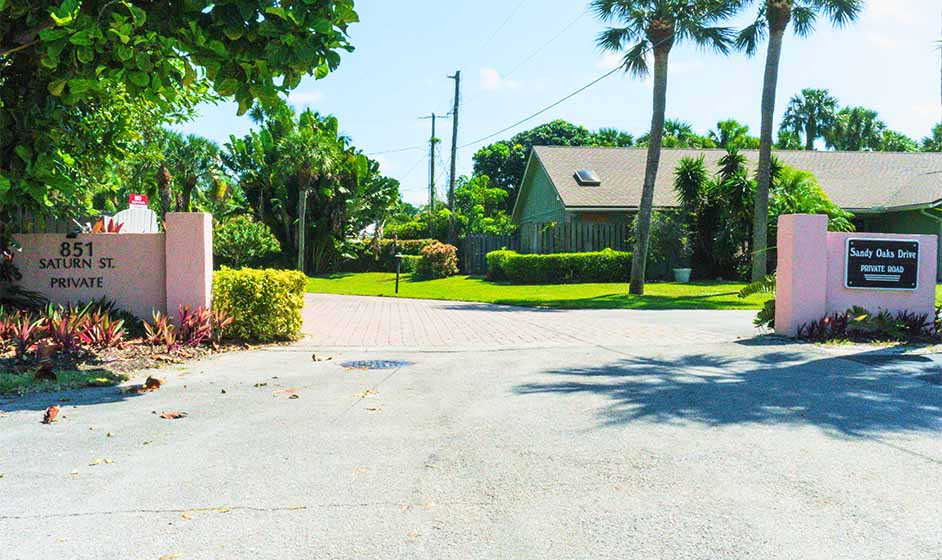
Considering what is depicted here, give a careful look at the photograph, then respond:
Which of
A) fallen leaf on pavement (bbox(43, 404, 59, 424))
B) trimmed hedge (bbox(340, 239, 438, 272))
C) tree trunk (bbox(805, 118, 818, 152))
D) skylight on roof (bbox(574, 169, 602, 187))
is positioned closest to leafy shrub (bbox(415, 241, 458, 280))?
skylight on roof (bbox(574, 169, 602, 187))

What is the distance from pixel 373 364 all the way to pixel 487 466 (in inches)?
193

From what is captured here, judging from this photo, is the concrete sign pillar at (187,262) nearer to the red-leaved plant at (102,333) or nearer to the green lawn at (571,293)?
the red-leaved plant at (102,333)

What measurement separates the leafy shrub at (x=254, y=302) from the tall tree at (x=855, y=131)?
160 feet

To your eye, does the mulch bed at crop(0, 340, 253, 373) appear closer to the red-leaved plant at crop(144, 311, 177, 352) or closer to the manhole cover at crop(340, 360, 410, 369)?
the red-leaved plant at crop(144, 311, 177, 352)

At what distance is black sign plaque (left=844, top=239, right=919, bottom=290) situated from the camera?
12070 millimetres

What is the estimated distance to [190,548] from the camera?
381cm

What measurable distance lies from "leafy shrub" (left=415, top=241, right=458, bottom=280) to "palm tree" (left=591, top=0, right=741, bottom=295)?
1122 centimetres

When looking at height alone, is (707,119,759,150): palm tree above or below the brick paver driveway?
above

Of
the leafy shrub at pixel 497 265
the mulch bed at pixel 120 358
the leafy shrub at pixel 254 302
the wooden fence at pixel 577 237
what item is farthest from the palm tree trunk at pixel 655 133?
the mulch bed at pixel 120 358

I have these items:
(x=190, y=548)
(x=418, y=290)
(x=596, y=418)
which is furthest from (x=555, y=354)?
(x=418, y=290)

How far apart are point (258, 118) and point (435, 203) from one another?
Result: 13456 millimetres

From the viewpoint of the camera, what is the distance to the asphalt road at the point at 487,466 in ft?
12.8

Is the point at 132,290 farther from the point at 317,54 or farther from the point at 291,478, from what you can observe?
the point at 291,478

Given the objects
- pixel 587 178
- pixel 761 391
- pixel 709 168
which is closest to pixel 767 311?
pixel 761 391
